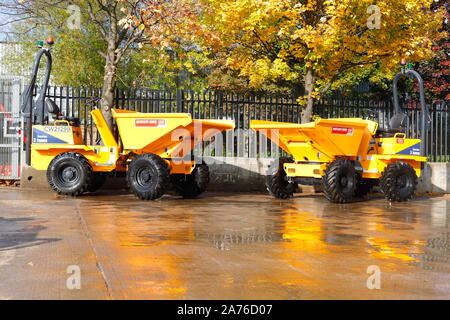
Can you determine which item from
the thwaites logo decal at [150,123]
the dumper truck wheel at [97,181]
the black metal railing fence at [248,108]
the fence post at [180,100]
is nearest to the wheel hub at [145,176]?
the thwaites logo decal at [150,123]

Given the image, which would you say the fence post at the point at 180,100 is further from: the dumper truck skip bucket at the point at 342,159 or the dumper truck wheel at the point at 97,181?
the dumper truck skip bucket at the point at 342,159

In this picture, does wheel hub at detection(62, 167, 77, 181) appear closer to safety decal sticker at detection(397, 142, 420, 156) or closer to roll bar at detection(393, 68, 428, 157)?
safety decal sticker at detection(397, 142, 420, 156)

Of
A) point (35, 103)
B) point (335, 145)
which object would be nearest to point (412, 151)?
point (335, 145)

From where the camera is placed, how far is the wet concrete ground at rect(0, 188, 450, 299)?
5.09 m

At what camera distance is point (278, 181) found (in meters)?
14.4

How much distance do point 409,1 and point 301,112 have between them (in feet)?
13.5

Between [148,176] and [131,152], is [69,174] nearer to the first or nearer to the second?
[131,152]

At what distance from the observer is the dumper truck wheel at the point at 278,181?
1441 centimetres

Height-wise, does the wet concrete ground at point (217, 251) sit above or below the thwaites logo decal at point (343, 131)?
below

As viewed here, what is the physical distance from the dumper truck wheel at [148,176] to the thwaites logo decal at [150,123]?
2.01ft

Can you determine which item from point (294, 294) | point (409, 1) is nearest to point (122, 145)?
point (409, 1)

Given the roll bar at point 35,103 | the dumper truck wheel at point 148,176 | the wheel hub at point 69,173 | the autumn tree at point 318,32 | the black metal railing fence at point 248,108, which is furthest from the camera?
the black metal railing fence at point 248,108

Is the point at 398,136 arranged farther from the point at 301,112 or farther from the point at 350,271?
the point at 350,271

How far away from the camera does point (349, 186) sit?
13430 millimetres
